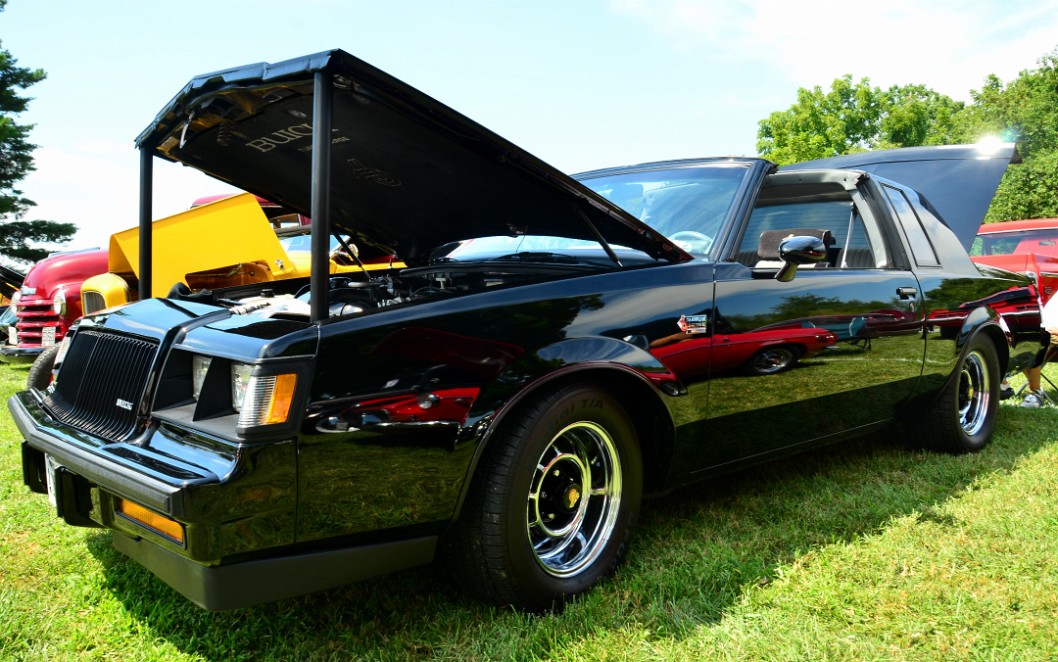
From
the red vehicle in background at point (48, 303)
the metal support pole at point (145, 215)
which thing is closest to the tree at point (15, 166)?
the red vehicle in background at point (48, 303)

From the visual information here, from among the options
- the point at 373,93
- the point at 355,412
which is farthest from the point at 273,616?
the point at 373,93

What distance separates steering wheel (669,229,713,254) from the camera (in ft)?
9.98

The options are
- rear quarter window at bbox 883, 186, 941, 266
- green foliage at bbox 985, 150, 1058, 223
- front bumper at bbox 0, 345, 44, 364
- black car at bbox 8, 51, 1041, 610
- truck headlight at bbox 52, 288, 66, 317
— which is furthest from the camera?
green foliage at bbox 985, 150, 1058, 223

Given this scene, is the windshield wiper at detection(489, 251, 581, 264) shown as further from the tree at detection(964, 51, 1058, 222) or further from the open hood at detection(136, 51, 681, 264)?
the tree at detection(964, 51, 1058, 222)

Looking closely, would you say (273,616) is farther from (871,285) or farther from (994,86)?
(994,86)

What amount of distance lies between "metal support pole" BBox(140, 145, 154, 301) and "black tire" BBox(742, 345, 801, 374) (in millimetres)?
2550

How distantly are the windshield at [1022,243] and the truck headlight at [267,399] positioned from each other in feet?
31.7

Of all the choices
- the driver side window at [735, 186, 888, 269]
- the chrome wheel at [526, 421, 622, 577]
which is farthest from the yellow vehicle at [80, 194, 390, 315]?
the chrome wheel at [526, 421, 622, 577]

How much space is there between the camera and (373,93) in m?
2.19

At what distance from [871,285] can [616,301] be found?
1703 millimetres

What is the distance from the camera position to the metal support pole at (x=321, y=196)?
2.11m

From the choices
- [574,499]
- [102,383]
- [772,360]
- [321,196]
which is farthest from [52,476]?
[772,360]

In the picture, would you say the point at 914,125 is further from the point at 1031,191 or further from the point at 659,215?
the point at 659,215

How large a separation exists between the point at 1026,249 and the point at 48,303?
37.5 feet
